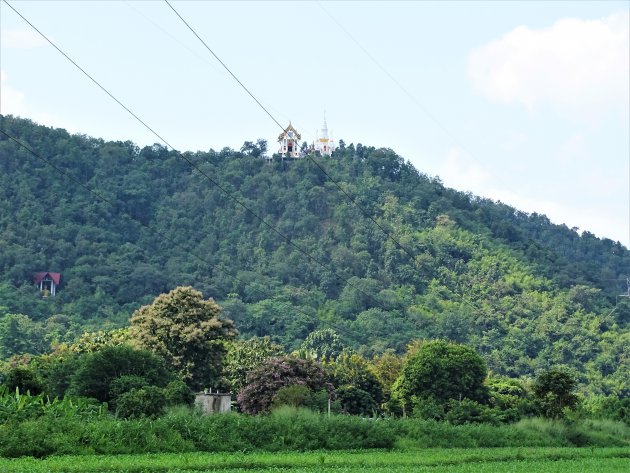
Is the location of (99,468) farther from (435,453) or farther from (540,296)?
(540,296)

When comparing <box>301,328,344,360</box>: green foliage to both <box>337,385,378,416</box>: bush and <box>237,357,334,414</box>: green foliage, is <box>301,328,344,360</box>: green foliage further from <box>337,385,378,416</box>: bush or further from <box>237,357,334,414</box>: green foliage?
<box>237,357,334,414</box>: green foliage

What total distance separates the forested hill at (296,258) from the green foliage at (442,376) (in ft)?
141

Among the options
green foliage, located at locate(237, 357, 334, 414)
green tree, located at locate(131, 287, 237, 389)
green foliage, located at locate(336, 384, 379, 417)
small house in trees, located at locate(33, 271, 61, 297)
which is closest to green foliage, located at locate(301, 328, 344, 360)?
small house in trees, located at locate(33, 271, 61, 297)

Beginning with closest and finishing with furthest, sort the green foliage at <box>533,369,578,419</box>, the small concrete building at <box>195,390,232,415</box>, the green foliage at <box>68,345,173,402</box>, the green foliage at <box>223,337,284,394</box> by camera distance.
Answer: the green foliage at <box>68,345,173,402</box>
the small concrete building at <box>195,390,232,415</box>
the green foliage at <box>533,369,578,419</box>
the green foliage at <box>223,337,284,394</box>

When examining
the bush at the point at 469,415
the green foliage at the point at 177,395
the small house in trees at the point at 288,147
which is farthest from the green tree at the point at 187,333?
the small house in trees at the point at 288,147

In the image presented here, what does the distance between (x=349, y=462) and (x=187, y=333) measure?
1152 inches

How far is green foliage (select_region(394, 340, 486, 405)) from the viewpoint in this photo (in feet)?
228

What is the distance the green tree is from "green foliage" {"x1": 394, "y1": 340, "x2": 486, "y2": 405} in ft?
43.2

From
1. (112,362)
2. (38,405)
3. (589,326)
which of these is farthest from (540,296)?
(38,405)

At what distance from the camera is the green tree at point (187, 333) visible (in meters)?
61.4

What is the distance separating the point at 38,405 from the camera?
119 ft

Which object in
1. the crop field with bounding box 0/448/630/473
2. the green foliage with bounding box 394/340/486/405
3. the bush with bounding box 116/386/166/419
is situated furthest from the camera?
the green foliage with bounding box 394/340/486/405

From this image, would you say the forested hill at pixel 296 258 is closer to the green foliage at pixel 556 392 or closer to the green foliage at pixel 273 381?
the green foliage at pixel 273 381

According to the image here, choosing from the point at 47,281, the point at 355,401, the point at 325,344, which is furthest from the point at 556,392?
the point at 47,281
